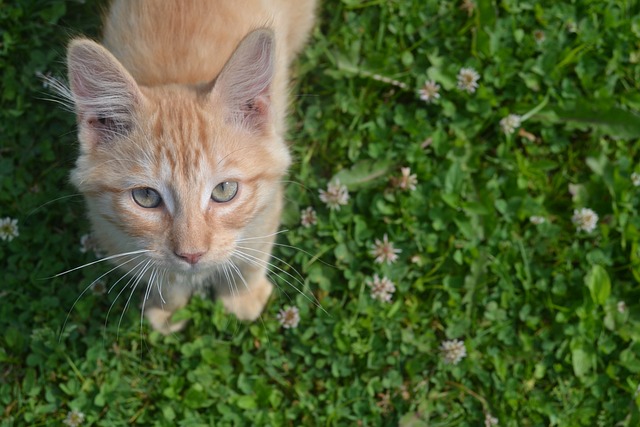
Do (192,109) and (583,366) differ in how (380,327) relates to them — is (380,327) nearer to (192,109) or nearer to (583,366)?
(583,366)

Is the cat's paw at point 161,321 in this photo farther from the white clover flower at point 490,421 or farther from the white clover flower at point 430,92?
the white clover flower at point 430,92

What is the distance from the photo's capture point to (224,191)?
1932 mm

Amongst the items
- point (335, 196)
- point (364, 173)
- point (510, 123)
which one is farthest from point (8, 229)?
point (510, 123)

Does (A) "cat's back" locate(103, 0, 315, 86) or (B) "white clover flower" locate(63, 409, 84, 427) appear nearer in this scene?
(A) "cat's back" locate(103, 0, 315, 86)

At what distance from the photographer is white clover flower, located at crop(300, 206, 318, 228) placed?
2.75 m

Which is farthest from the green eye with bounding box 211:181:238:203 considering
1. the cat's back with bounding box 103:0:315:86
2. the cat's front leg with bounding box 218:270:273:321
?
the cat's front leg with bounding box 218:270:273:321

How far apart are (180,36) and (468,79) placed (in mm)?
1351

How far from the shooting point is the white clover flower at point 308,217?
2750 millimetres

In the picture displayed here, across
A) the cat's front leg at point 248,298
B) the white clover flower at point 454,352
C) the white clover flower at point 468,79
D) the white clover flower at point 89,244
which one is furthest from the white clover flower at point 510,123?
the white clover flower at point 89,244

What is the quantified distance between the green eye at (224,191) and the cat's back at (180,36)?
49 cm

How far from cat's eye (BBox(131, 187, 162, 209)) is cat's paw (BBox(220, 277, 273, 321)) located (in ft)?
2.79

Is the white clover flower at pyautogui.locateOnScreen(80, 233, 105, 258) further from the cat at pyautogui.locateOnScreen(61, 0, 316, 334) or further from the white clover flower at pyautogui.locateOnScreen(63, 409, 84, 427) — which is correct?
the white clover flower at pyautogui.locateOnScreen(63, 409, 84, 427)

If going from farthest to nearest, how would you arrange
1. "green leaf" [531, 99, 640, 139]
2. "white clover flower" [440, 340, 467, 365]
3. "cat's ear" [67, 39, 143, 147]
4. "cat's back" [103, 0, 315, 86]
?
→ 1. "green leaf" [531, 99, 640, 139]
2. "white clover flower" [440, 340, 467, 365]
3. "cat's back" [103, 0, 315, 86]
4. "cat's ear" [67, 39, 143, 147]

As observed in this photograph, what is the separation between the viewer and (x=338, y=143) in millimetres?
2855
